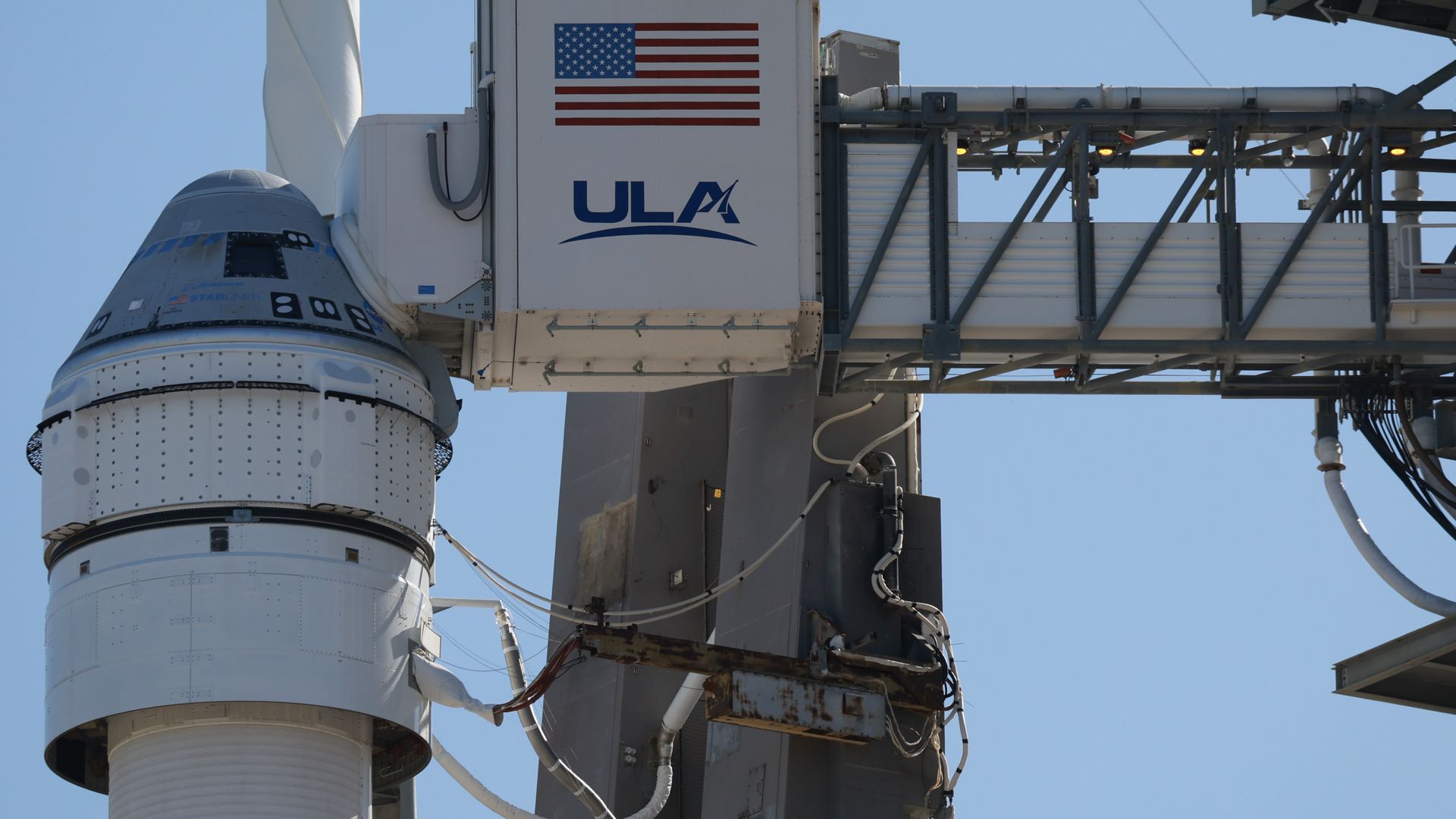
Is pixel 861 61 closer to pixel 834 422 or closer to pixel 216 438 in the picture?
pixel 834 422

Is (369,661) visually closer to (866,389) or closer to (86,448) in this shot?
(86,448)

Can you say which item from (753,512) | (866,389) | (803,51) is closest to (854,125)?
(803,51)

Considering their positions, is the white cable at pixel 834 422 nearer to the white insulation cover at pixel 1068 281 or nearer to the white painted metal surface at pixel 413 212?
the white insulation cover at pixel 1068 281

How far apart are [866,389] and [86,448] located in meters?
10.5

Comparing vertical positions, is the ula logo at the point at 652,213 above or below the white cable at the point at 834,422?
above

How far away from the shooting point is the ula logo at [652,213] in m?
32.0

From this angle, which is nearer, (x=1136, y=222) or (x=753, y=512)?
(x=1136, y=222)

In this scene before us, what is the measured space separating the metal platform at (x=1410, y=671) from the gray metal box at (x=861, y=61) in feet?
35.7

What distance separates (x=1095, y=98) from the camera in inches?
1337

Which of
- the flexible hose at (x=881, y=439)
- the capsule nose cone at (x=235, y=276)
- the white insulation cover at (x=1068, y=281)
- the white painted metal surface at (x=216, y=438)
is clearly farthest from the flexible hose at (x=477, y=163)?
the flexible hose at (x=881, y=439)

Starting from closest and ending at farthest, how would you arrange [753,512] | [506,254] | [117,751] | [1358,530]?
[117,751]
[506,254]
[1358,530]
[753,512]

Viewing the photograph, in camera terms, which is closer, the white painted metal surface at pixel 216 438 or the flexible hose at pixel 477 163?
the white painted metal surface at pixel 216 438

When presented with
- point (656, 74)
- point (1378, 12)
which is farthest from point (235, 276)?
point (1378, 12)

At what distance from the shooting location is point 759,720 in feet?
109
